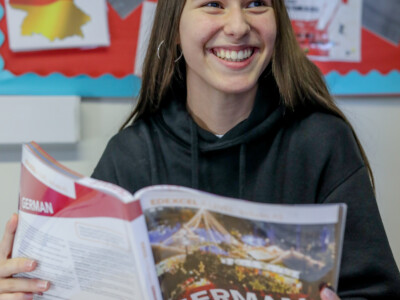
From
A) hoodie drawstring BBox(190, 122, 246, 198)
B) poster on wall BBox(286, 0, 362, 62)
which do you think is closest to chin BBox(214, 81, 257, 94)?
hoodie drawstring BBox(190, 122, 246, 198)

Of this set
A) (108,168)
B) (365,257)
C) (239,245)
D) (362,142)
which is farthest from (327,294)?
(362,142)

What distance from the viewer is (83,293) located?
0.71m

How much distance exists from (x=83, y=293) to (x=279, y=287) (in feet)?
0.88

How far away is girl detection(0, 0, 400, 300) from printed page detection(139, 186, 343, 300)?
0.23 m

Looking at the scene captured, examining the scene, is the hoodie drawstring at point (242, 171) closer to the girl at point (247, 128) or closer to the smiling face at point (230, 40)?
the girl at point (247, 128)

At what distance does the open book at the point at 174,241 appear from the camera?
62 centimetres

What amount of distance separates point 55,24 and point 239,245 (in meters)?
0.98

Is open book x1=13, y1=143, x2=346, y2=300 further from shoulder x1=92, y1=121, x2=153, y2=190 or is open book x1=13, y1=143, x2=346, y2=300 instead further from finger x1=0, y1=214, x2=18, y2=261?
shoulder x1=92, y1=121, x2=153, y2=190

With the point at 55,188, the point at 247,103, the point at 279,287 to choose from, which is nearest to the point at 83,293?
the point at 55,188

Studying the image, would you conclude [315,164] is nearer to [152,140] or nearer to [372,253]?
[372,253]

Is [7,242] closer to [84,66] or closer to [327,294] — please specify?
[327,294]

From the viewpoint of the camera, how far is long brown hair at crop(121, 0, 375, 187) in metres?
0.99

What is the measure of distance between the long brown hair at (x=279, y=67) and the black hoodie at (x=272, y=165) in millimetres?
25

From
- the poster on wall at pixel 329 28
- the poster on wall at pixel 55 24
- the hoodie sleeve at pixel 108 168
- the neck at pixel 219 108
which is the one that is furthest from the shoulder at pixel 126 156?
the poster on wall at pixel 329 28
